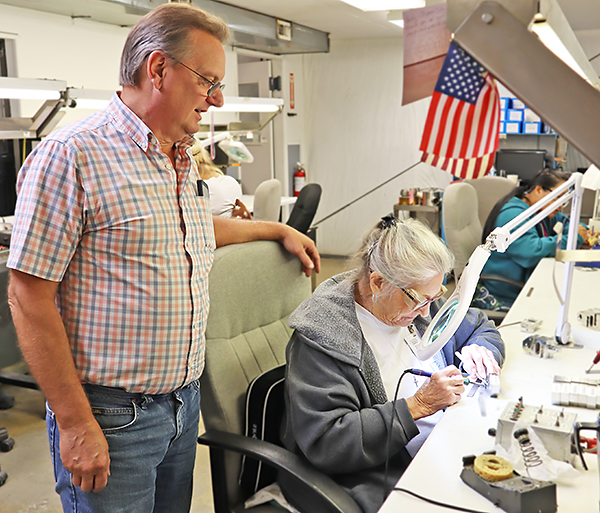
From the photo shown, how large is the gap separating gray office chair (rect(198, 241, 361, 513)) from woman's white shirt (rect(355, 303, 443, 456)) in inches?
10.5

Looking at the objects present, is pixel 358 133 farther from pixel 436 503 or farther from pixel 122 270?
pixel 436 503

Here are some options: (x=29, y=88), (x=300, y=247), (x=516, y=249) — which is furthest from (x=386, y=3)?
(x=300, y=247)

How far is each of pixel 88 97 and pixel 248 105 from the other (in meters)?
1.62

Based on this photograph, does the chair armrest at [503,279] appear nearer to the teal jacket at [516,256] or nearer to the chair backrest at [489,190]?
the teal jacket at [516,256]

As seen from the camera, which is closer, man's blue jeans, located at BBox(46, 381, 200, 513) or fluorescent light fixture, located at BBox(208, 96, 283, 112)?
man's blue jeans, located at BBox(46, 381, 200, 513)

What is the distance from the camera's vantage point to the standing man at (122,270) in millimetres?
1078

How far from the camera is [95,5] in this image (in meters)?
3.61

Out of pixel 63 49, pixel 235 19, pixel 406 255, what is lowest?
pixel 406 255

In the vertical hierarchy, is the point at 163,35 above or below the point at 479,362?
above

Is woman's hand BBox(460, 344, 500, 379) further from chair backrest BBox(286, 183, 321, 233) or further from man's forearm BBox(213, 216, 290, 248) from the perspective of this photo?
chair backrest BBox(286, 183, 321, 233)

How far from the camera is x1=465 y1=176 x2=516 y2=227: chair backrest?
5176 mm

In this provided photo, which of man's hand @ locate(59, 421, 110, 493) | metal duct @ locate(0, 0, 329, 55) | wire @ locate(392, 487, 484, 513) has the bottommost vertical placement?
wire @ locate(392, 487, 484, 513)

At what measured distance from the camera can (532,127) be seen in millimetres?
6129

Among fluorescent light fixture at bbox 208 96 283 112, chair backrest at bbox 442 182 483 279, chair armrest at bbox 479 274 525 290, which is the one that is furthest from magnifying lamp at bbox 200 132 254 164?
chair armrest at bbox 479 274 525 290
